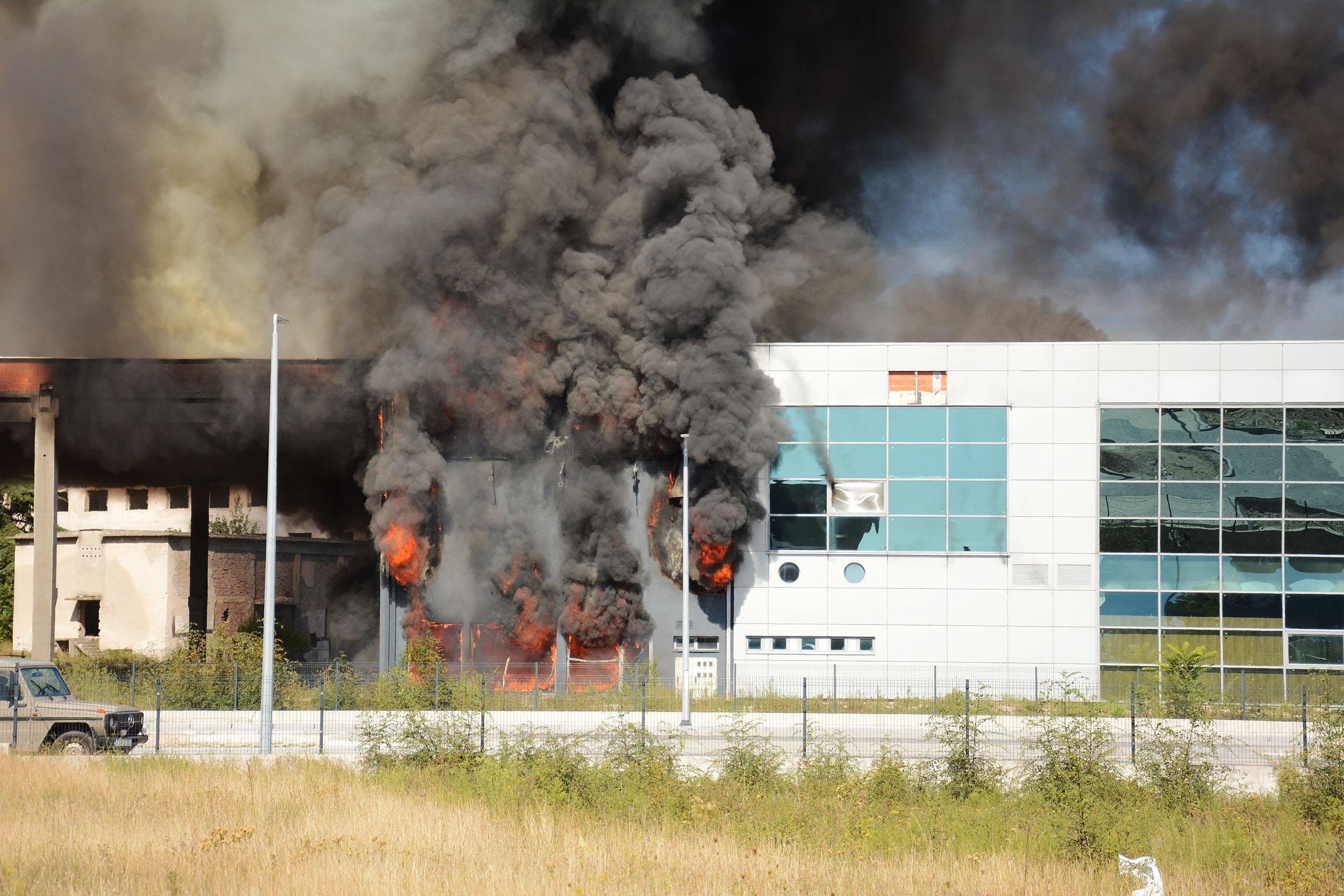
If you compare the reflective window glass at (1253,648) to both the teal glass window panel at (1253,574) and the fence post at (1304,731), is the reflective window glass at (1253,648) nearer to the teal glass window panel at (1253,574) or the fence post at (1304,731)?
the teal glass window panel at (1253,574)

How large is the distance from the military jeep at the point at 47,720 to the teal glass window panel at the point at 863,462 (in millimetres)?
23017

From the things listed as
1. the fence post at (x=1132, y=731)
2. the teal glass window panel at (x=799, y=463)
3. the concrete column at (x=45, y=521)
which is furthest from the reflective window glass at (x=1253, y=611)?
the concrete column at (x=45, y=521)

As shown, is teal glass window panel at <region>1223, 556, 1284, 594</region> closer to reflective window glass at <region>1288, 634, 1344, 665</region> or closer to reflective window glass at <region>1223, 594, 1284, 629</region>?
reflective window glass at <region>1223, 594, 1284, 629</region>

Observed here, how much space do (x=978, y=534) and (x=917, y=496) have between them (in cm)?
217

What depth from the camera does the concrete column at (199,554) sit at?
45406 millimetres

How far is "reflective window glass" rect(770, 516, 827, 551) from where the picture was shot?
125 feet

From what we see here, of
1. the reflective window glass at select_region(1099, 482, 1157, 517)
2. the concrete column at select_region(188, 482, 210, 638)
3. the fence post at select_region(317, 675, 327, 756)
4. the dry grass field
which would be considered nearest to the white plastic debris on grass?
the dry grass field

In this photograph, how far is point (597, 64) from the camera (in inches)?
1731

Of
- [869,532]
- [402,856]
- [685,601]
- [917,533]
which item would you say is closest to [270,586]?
[685,601]

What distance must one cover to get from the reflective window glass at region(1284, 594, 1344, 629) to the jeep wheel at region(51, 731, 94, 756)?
32888mm

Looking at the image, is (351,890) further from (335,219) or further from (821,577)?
(335,219)

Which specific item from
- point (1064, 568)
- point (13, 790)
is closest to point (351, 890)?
point (13, 790)

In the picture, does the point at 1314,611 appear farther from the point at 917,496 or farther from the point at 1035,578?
the point at 917,496

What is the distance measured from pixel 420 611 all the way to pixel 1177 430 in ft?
78.6
